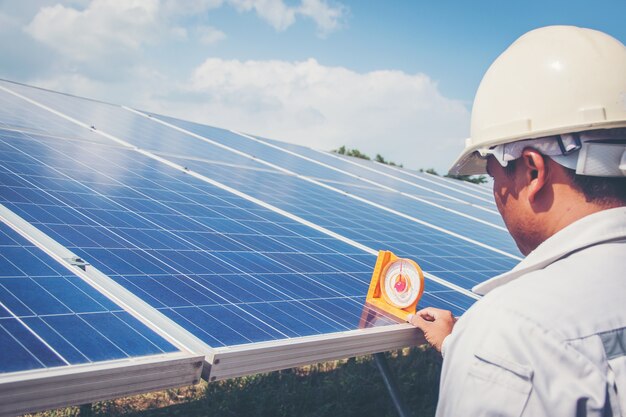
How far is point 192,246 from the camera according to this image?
441 cm

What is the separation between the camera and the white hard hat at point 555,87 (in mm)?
2443

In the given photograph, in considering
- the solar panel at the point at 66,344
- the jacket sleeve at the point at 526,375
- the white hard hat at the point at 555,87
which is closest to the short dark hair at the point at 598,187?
the white hard hat at the point at 555,87

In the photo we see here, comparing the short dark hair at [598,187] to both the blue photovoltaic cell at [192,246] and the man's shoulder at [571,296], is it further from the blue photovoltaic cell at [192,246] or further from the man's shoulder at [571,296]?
the blue photovoltaic cell at [192,246]

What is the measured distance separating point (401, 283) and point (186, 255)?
4.79 feet

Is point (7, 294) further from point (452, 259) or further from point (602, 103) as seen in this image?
point (452, 259)

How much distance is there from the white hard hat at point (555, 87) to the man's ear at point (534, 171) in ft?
0.28

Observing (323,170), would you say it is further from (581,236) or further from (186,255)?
(581,236)

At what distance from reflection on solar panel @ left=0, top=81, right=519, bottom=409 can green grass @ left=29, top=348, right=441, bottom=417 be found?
2299 mm

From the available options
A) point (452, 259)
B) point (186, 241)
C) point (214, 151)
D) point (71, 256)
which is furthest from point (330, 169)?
point (71, 256)

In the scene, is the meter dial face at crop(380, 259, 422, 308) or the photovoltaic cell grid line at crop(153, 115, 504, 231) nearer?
the meter dial face at crop(380, 259, 422, 308)

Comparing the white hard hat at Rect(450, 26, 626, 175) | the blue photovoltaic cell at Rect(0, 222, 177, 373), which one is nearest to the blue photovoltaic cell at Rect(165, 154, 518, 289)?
the white hard hat at Rect(450, 26, 626, 175)

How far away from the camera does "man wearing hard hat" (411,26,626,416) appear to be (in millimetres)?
1864

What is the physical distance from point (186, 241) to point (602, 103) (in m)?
2.98

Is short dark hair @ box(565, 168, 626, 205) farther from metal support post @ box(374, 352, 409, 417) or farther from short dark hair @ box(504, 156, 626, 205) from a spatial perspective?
metal support post @ box(374, 352, 409, 417)
